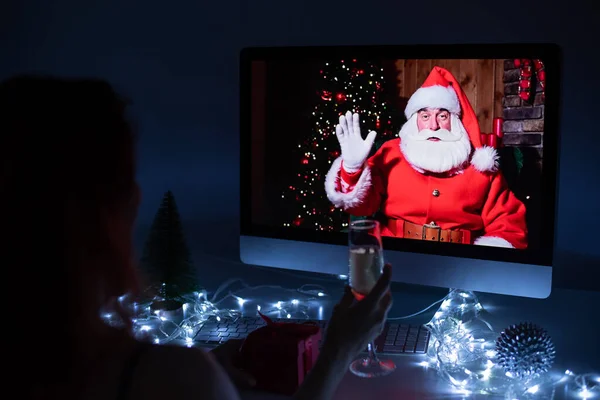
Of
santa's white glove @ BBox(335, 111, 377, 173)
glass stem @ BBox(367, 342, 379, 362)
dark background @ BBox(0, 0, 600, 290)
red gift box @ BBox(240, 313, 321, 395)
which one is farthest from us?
dark background @ BBox(0, 0, 600, 290)

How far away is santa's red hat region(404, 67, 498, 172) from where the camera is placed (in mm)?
1445

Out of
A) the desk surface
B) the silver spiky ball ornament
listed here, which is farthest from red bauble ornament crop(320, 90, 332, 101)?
the silver spiky ball ornament

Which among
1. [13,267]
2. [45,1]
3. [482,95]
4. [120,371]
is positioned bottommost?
[120,371]

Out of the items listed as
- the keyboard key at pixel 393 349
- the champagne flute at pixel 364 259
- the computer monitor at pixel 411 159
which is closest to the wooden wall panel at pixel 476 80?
the computer monitor at pixel 411 159

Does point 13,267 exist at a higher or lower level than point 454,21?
lower

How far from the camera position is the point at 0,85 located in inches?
30.6

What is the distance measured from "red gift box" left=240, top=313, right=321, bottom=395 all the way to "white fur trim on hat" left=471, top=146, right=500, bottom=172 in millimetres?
532

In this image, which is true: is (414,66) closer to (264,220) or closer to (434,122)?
(434,122)

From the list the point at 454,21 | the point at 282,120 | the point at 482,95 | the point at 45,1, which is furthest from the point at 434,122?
the point at 45,1

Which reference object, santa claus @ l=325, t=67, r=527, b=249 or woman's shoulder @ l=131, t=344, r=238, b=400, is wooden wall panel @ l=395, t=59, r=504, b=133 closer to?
santa claus @ l=325, t=67, r=527, b=249

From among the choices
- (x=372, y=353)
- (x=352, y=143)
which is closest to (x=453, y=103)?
(x=352, y=143)

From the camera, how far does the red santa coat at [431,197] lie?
145cm

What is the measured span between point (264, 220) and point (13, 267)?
3.32 ft

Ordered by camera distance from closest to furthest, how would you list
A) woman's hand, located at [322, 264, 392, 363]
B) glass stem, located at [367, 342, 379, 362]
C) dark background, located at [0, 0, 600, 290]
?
1. woman's hand, located at [322, 264, 392, 363]
2. glass stem, located at [367, 342, 379, 362]
3. dark background, located at [0, 0, 600, 290]
